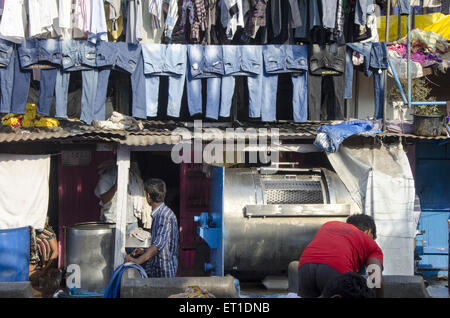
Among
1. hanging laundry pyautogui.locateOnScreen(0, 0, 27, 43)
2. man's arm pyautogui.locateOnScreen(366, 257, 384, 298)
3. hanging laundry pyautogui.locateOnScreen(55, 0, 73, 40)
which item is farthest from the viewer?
hanging laundry pyautogui.locateOnScreen(55, 0, 73, 40)

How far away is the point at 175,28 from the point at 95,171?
10.4ft

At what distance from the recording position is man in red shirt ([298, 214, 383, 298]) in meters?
5.19

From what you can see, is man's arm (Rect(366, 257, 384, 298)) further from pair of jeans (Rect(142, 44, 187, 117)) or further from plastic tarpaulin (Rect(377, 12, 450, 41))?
plastic tarpaulin (Rect(377, 12, 450, 41))

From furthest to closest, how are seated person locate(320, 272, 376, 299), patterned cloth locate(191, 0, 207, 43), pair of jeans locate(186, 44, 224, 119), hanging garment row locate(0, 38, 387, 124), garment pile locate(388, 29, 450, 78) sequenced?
garment pile locate(388, 29, 450, 78) → pair of jeans locate(186, 44, 224, 119) → patterned cloth locate(191, 0, 207, 43) → hanging garment row locate(0, 38, 387, 124) → seated person locate(320, 272, 376, 299)

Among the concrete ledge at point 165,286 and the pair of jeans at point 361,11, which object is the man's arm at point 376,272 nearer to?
the concrete ledge at point 165,286

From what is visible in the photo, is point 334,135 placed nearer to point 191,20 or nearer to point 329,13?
point 329,13

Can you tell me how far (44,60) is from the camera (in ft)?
30.9

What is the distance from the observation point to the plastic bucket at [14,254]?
371 inches

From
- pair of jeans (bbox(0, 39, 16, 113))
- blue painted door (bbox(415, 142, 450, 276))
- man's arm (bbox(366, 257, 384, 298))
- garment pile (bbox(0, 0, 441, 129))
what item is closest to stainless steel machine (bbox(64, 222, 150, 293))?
garment pile (bbox(0, 0, 441, 129))

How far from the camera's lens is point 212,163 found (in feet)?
32.8

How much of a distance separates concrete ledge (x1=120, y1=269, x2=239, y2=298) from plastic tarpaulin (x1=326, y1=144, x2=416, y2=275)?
439 centimetres

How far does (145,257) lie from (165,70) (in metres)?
4.55

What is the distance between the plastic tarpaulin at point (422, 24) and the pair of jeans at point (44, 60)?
234 inches

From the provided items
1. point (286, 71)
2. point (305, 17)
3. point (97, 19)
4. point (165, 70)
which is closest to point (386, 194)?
point (286, 71)
